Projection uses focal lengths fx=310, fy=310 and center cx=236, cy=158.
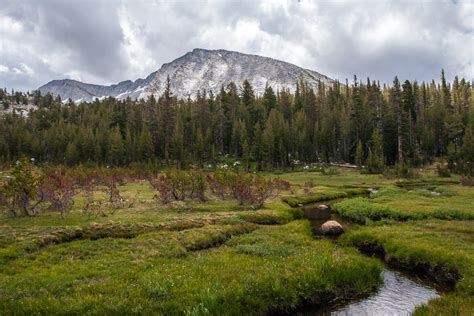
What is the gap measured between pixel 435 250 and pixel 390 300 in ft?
22.9

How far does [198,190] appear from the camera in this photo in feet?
141

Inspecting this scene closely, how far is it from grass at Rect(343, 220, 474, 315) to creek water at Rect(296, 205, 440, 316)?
1.09m

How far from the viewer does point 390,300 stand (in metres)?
15.0

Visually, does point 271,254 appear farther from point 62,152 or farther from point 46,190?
point 62,152

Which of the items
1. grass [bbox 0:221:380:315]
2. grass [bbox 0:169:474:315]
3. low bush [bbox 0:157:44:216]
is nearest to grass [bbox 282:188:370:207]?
Result: grass [bbox 0:169:474:315]

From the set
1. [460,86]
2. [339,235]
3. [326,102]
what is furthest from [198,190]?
[460,86]

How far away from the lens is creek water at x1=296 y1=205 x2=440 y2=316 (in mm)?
14031

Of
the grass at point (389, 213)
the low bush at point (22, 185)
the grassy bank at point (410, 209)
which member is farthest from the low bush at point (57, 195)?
the grassy bank at point (410, 209)

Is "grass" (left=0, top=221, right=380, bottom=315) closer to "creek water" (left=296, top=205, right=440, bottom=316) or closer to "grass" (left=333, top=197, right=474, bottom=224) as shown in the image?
"creek water" (left=296, top=205, right=440, bottom=316)

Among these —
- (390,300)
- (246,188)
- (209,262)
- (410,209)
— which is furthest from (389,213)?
(209,262)

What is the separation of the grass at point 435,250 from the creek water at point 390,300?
1089 millimetres

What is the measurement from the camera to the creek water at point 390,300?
14031 mm

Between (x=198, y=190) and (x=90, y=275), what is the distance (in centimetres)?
2730

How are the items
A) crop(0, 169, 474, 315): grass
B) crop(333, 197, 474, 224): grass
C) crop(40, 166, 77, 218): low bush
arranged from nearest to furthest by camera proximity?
crop(0, 169, 474, 315): grass
crop(333, 197, 474, 224): grass
crop(40, 166, 77, 218): low bush
